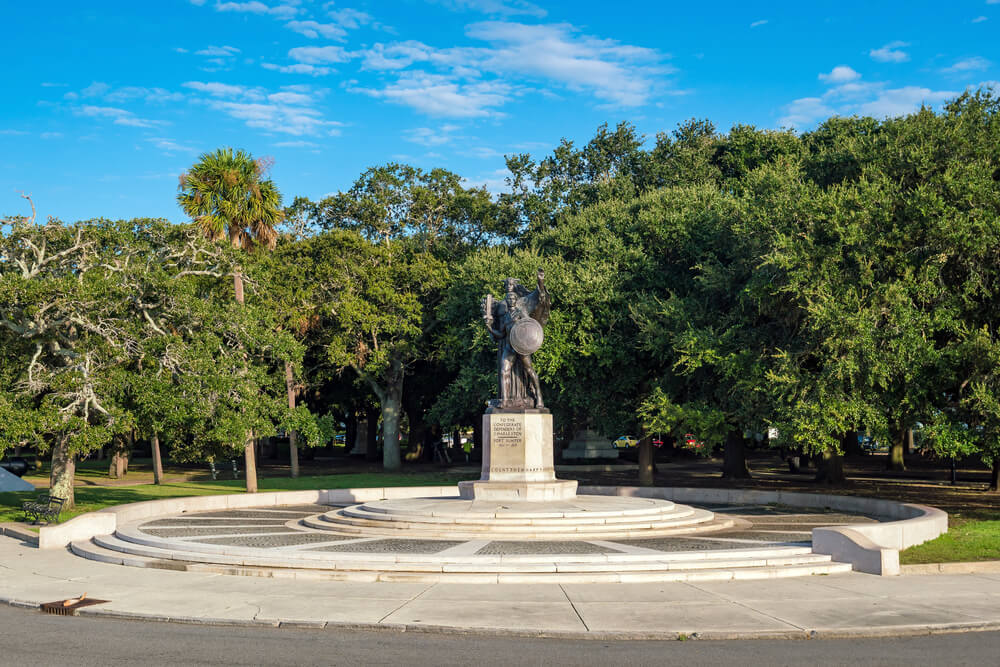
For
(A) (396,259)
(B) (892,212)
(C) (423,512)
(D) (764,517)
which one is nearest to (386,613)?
(C) (423,512)

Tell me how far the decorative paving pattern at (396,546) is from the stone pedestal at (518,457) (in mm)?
4669

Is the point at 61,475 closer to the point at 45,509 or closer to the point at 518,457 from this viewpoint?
the point at 45,509

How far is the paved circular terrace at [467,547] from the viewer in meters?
14.6

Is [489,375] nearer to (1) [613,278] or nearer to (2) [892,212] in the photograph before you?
(1) [613,278]

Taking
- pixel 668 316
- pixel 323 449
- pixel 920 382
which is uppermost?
pixel 668 316

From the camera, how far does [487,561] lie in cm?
1486

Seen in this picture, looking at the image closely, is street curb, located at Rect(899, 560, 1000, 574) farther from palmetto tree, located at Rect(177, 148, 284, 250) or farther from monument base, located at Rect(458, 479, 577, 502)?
palmetto tree, located at Rect(177, 148, 284, 250)

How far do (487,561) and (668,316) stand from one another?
19786 millimetres

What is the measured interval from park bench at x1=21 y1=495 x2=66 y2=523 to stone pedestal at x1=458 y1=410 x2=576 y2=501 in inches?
404

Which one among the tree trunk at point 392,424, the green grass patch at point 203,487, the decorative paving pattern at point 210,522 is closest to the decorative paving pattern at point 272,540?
the decorative paving pattern at point 210,522

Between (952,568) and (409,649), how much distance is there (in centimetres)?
1011

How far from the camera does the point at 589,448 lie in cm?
5638

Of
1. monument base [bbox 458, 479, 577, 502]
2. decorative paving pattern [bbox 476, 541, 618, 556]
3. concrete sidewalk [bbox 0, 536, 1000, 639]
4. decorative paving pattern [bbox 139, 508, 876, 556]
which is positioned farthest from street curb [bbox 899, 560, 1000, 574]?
monument base [bbox 458, 479, 577, 502]

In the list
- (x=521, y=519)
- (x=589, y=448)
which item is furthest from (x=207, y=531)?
(x=589, y=448)
